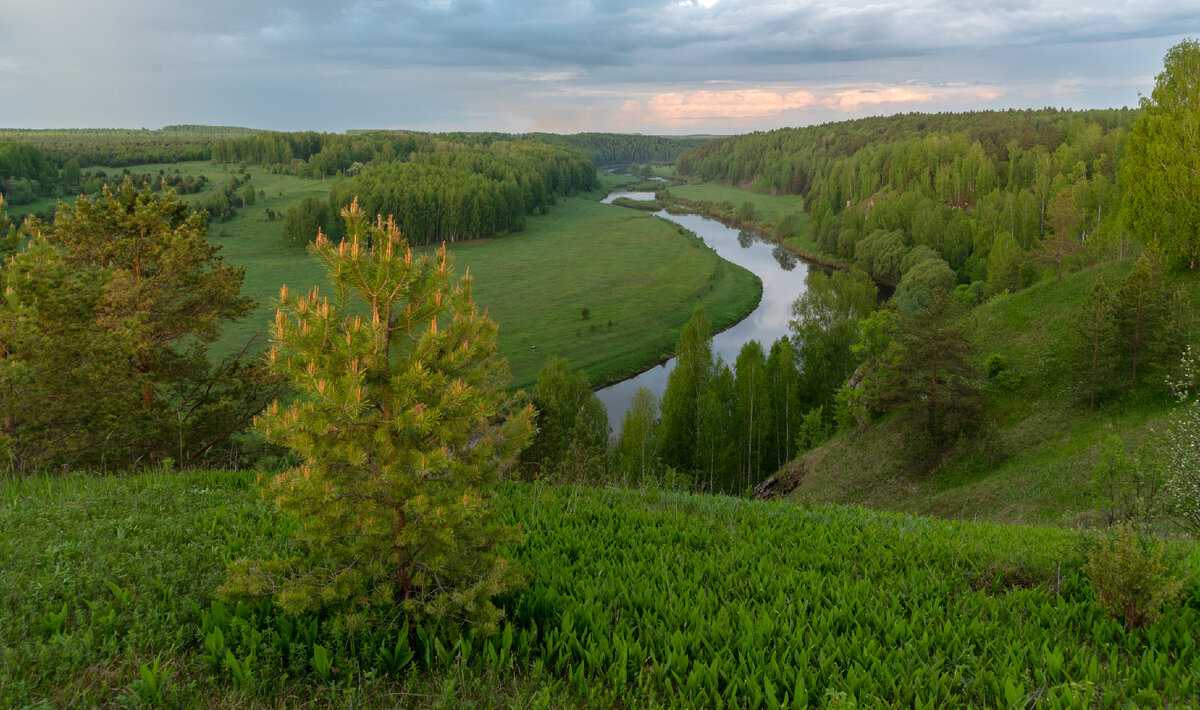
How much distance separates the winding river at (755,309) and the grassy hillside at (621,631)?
32.4m

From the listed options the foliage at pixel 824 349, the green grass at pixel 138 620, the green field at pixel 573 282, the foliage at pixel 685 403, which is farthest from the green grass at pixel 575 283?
the green grass at pixel 138 620

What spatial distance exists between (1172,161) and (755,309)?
41.3 meters

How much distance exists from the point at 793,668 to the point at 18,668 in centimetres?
697

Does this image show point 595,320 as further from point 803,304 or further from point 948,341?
point 948,341

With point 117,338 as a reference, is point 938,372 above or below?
below

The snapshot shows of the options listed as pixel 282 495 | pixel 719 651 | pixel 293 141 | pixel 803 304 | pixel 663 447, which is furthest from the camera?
pixel 293 141

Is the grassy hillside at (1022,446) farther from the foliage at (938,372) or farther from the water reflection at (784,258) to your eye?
the water reflection at (784,258)

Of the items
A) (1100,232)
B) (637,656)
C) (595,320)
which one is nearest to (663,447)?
(595,320)

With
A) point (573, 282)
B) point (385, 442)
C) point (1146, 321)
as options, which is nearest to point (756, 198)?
point (573, 282)

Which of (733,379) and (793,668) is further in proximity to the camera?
(733,379)

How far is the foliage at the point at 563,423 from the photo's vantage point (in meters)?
28.8

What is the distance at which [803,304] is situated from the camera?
50.4 meters

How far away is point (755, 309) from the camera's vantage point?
229ft

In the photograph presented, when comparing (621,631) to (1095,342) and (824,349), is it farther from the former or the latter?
(824,349)
